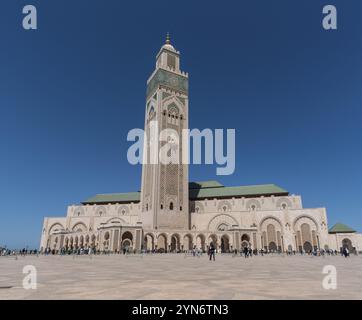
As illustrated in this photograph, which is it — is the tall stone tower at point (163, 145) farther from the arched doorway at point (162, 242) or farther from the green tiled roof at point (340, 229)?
the green tiled roof at point (340, 229)

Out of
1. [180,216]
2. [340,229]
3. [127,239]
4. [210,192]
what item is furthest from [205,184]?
[340,229]

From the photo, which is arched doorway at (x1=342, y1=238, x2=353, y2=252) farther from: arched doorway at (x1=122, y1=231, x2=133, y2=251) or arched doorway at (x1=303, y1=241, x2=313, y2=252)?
arched doorway at (x1=122, y1=231, x2=133, y2=251)

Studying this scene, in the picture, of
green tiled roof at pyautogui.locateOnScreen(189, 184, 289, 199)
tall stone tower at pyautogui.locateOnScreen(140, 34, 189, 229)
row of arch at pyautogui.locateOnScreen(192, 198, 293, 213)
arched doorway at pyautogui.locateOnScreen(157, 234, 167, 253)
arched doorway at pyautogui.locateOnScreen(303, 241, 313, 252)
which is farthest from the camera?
green tiled roof at pyautogui.locateOnScreen(189, 184, 289, 199)

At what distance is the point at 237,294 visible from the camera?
5012 millimetres

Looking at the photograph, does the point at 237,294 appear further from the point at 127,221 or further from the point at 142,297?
the point at 127,221

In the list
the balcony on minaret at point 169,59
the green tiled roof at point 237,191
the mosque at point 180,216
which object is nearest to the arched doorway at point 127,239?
the mosque at point 180,216

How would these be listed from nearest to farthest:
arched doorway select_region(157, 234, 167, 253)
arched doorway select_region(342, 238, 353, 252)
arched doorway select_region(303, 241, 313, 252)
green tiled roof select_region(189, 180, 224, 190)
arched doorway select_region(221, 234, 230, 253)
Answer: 1. arched doorway select_region(157, 234, 167, 253)
2. arched doorway select_region(303, 241, 313, 252)
3. arched doorway select_region(342, 238, 353, 252)
4. arched doorway select_region(221, 234, 230, 253)
5. green tiled roof select_region(189, 180, 224, 190)

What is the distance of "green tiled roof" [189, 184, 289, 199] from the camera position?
52250 millimetres

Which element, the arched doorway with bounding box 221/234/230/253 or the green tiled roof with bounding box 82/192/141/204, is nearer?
the arched doorway with bounding box 221/234/230/253

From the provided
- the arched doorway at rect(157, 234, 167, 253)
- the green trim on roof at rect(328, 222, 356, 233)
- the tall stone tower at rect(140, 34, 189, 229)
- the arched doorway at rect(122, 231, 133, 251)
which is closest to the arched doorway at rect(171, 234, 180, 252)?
the arched doorway at rect(157, 234, 167, 253)

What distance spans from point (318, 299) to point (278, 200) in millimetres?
49080

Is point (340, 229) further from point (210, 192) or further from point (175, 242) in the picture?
point (175, 242)

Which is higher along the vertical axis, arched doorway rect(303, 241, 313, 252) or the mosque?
the mosque
